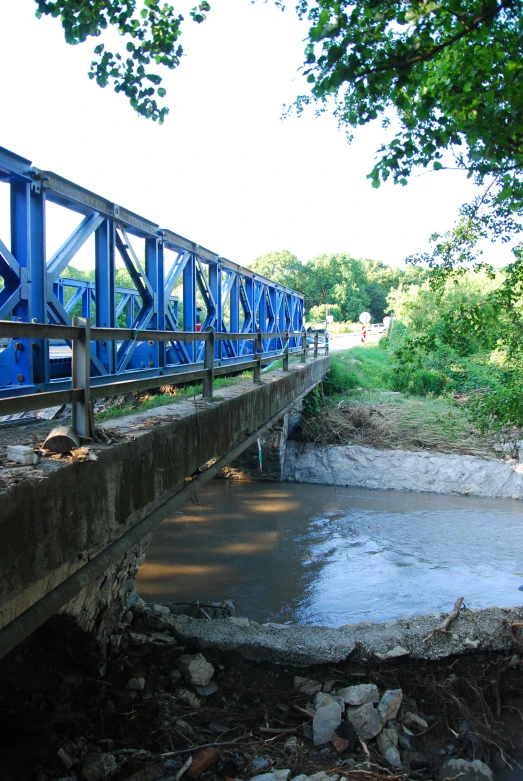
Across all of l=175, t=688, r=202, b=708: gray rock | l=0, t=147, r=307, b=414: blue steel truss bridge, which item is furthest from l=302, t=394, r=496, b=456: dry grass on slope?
l=175, t=688, r=202, b=708: gray rock

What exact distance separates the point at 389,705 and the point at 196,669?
5.89ft

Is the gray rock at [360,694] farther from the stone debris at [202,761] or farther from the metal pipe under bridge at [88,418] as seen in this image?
the metal pipe under bridge at [88,418]

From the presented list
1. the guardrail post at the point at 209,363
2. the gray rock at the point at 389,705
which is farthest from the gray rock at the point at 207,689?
the guardrail post at the point at 209,363

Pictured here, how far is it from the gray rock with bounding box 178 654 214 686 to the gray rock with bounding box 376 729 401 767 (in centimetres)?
164

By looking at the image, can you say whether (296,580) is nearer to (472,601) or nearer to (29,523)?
(472,601)

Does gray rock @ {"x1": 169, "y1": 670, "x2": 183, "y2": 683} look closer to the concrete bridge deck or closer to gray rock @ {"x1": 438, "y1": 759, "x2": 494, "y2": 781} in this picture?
the concrete bridge deck

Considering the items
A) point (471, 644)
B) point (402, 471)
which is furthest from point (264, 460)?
point (471, 644)

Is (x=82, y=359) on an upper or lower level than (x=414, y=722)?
upper

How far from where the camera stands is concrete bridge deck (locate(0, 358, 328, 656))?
9.06 feet

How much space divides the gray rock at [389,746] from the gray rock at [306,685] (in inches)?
29.2

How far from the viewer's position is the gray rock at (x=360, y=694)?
17.5 feet

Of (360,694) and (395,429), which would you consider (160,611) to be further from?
(395,429)

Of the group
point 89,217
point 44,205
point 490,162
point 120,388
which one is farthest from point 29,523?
point 490,162

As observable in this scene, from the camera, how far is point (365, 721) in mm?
5086
